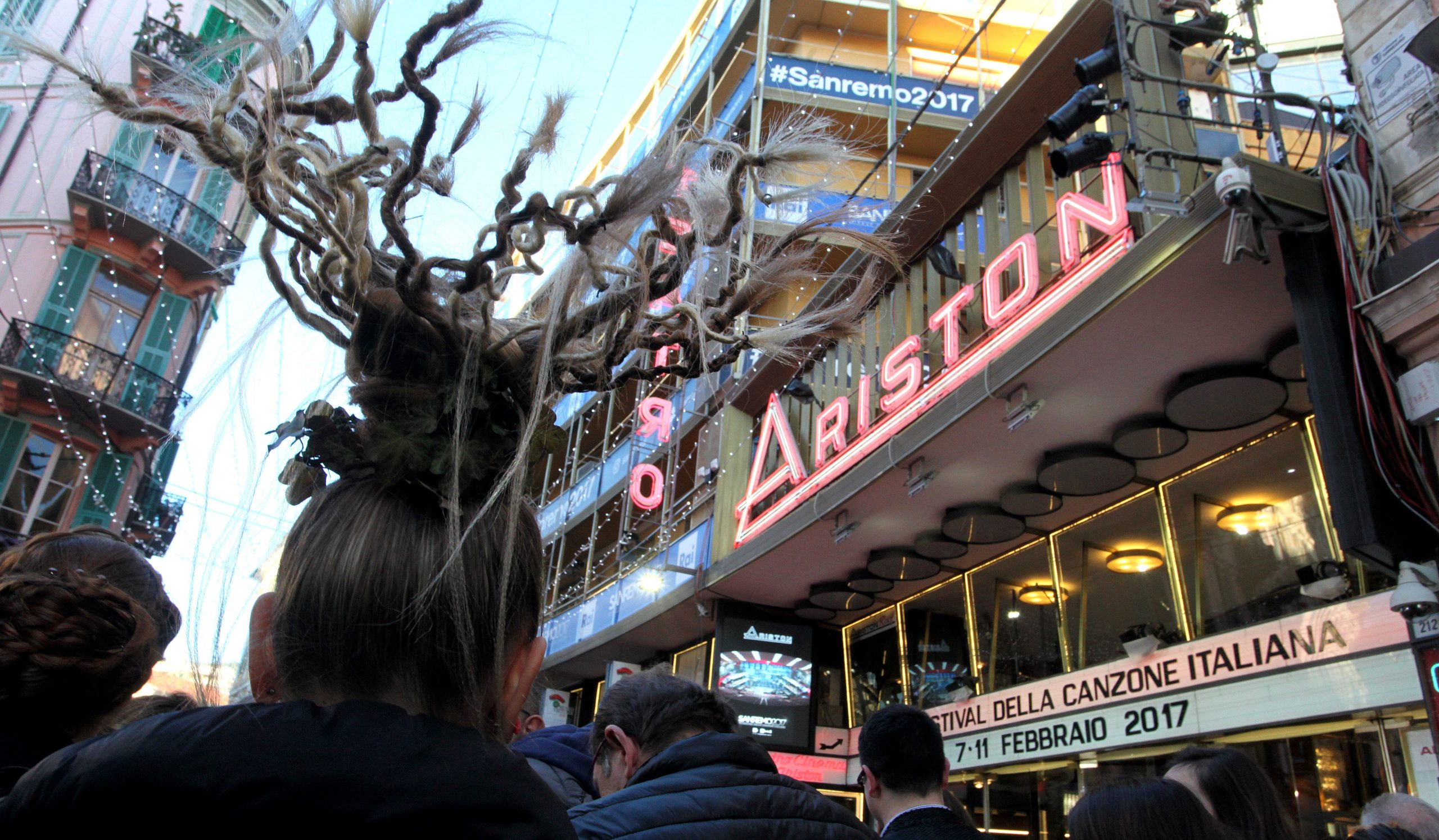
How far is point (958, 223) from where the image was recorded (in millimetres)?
10609

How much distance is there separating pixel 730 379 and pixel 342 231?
12.2 meters

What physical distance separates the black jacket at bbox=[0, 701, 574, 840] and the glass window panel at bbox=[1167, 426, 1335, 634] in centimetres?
749

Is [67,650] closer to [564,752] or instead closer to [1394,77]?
[564,752]

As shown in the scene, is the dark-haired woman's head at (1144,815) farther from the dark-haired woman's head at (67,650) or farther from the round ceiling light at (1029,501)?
the round ceiling light at (1029,501)

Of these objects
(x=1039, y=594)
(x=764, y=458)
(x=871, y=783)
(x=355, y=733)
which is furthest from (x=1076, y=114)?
(x=355, y=733)

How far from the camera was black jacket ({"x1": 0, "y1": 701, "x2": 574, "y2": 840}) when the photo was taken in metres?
0.94

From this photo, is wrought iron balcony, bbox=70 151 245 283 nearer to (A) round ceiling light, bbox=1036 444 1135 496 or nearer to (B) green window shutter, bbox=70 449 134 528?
(B) green window shutter, bbox=70 449 134 528

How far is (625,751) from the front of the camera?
7.88 feet

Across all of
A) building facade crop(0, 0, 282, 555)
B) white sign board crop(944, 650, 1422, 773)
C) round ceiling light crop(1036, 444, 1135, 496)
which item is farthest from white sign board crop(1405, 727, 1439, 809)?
building facade crop(0, 0, 282, 555)

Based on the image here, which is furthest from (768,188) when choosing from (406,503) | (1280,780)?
(1280,780)

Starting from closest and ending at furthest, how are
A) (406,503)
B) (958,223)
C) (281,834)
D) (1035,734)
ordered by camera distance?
(281,834) < (406,503) < (1035,734) < (958,223)

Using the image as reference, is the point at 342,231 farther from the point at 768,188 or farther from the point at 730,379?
the point at 730,379

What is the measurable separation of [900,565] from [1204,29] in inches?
242

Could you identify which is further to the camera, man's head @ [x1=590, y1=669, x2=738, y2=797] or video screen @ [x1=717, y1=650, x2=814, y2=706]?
video screen @ [x1=717, y1=650, x2=814, y2=706]
